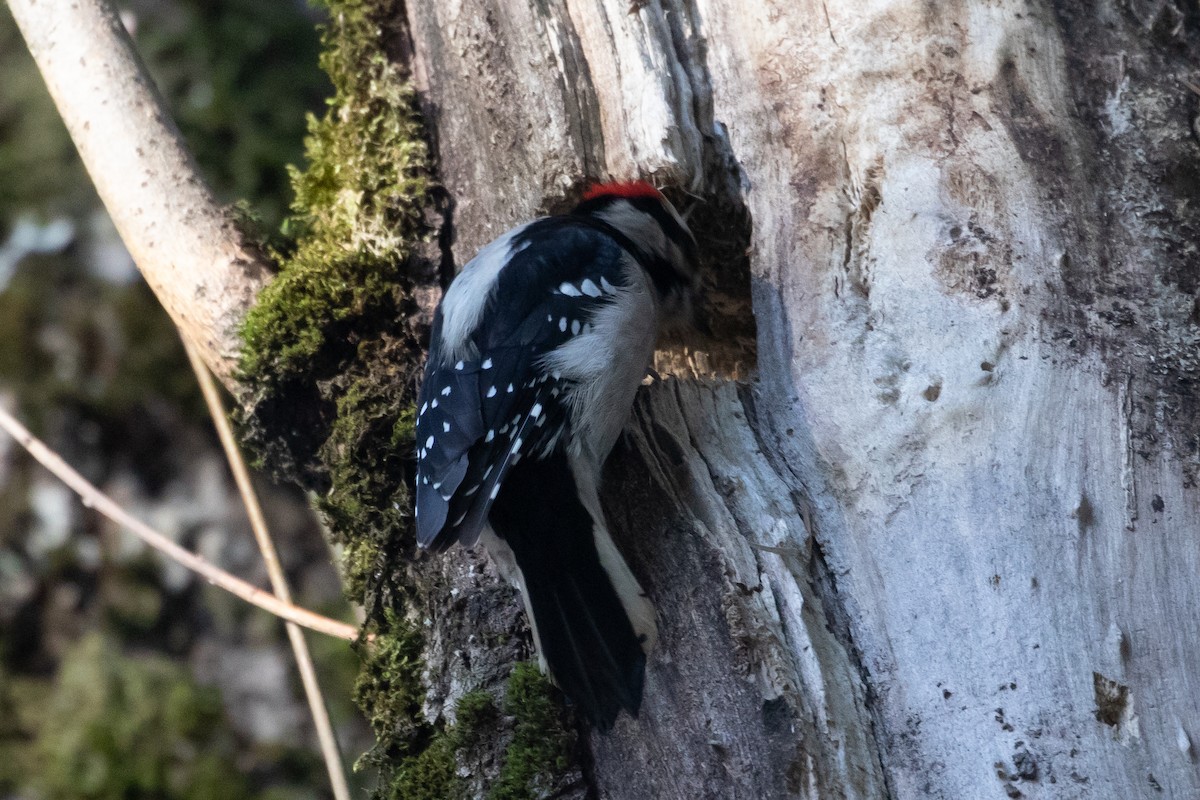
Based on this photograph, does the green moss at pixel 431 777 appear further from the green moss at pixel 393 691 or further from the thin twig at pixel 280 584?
the thin twig at pixel 280 584

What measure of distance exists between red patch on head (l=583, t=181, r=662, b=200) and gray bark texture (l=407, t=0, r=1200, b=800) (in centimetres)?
8

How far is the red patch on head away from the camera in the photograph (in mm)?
2674

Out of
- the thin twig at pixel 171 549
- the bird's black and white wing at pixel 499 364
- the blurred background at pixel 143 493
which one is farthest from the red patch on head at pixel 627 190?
the blurred background at pixel 143 493

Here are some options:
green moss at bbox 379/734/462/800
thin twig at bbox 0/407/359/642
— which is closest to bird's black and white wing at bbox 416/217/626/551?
green moss at bbox 379/734/462/800

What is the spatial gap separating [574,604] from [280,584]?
42.6 inches

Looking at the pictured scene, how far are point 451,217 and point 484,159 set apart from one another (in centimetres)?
17

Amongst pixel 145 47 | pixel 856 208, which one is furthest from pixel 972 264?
pixel 145 47

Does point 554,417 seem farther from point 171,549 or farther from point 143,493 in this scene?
point 143,493

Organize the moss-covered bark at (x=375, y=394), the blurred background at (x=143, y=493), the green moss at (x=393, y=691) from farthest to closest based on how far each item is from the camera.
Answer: the blurred background at (x=143, y=493), the green moss at (x=393, y=691), the moss-covered bark at (x=375, y=394)

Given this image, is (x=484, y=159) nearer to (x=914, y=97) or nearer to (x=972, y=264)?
(x=914, y=97)

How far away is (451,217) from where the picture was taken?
2.80 meters

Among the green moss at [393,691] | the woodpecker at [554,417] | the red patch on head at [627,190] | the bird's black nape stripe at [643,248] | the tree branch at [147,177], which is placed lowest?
the green moss at [393,691]

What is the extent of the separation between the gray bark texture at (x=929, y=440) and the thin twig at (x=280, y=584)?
0.53 m

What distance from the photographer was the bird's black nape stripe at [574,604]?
206 cm
